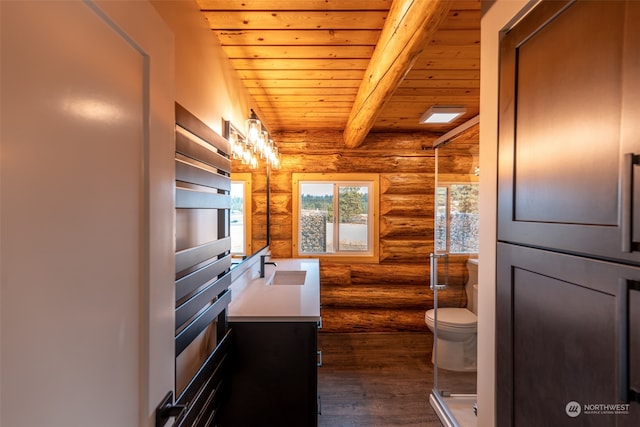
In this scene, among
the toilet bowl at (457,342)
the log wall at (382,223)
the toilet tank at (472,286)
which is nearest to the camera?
the toilet bowl at (457,342)

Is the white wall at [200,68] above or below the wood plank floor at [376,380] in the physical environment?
above

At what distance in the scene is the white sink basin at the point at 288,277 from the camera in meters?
3.05

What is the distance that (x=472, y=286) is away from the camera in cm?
275

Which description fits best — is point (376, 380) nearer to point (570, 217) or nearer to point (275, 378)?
point (275, 378)

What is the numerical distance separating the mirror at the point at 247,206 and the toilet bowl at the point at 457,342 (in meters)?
1.84

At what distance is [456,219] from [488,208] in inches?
68.8

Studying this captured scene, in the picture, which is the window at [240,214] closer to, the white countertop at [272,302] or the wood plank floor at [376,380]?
the white countertop at [272,302]

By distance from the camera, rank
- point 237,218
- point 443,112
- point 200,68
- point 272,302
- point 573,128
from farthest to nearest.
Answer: point 443,112 → point 237,218 → point 272,302 → point 200,68 → point 573,128

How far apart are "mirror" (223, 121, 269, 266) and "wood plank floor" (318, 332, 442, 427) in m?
1.34

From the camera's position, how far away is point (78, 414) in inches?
21.9

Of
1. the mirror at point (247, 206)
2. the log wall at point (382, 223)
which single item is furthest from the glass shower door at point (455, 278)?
the mirror at point (247, 206)

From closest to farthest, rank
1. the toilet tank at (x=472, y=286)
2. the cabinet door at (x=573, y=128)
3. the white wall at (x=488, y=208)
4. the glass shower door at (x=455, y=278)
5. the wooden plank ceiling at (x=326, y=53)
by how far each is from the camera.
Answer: the cabinet door at (x=573, y=128), the white wall at (x=488, y=208), the wooden plank ceiling at (x=326, y=53), the glass shower door at (x=455, y=278), the toilet tank at (x=472, y=286)

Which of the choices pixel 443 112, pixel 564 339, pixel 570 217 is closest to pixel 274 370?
pixel 564 339

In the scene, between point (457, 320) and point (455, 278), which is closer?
point (457, 320)
